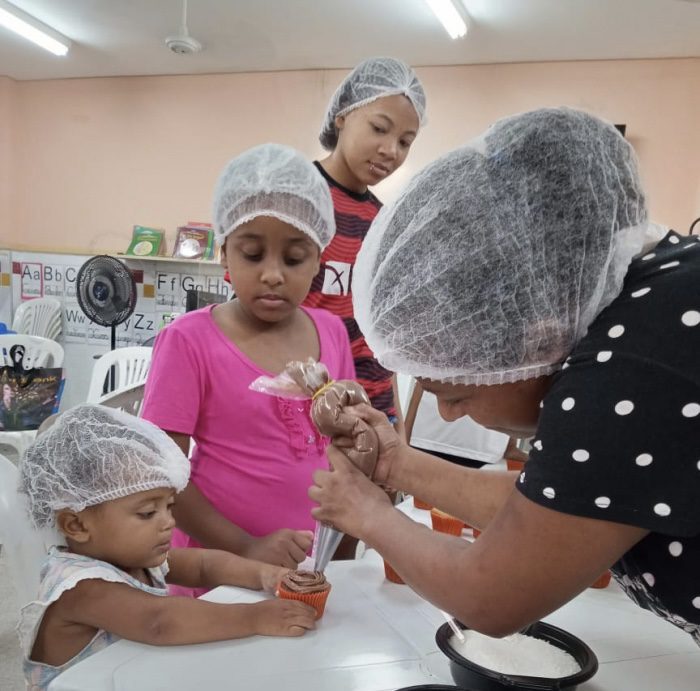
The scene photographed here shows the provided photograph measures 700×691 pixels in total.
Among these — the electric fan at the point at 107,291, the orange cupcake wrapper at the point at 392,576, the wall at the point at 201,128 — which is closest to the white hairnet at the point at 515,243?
the orange cupcake wrapper at the point at 392,576

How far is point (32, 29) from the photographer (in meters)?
4.11

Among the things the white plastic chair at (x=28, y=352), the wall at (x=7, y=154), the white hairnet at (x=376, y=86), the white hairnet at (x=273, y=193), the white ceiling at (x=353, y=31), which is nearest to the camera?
the white hairnet at (x=273, y=193)

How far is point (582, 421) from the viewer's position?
1.76ft

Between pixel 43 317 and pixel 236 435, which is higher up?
→ pixel 43 317

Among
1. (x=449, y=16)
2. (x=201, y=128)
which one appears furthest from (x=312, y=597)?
(x=201, y=128)

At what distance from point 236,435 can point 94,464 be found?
10.5 inches

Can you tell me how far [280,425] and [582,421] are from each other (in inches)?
29.0

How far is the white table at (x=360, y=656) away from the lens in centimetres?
70

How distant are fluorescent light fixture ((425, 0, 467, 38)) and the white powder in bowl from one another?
10.8 feet

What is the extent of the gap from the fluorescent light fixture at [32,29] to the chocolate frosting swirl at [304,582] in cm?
434

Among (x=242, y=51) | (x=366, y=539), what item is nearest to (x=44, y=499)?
(x=366, y=539)

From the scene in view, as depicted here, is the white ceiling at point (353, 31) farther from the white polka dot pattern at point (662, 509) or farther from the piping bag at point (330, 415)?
the white polka dot pattern at point (662, 509)

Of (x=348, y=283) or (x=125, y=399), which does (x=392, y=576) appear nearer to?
(x=348, y=283)

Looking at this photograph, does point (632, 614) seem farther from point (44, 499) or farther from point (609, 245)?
point (44, 499)
